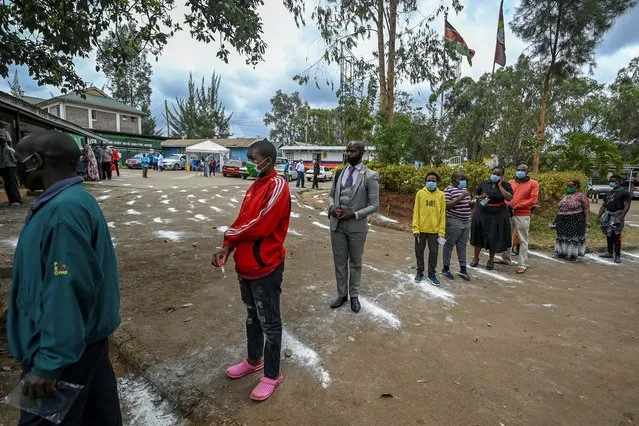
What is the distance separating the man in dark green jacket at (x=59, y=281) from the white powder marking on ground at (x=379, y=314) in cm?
280

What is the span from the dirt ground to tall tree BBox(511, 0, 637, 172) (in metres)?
11.2

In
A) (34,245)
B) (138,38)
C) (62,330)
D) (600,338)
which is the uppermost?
(138,38)

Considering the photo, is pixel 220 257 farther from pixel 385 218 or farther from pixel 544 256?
pixel 385 218

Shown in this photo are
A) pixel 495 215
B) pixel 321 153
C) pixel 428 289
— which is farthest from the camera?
pixel 321 153

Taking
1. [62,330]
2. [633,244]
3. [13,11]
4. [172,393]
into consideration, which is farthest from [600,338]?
[13,11]

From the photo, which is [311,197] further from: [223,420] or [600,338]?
[223,420]

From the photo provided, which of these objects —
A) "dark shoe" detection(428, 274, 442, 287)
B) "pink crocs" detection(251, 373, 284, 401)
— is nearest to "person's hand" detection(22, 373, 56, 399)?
"pink crocs" detection(251, 373, 284, 401)

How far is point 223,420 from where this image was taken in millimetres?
2383

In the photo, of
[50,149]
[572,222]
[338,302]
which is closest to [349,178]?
[338,302]

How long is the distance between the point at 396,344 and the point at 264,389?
1.39 meters

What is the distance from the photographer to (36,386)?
1.42 meters

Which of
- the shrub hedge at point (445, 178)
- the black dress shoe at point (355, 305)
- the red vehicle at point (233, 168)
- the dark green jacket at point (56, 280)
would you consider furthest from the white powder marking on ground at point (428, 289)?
the red vehicle at point (233, 168)

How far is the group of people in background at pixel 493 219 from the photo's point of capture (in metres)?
5.19

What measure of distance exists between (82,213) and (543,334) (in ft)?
13.8
